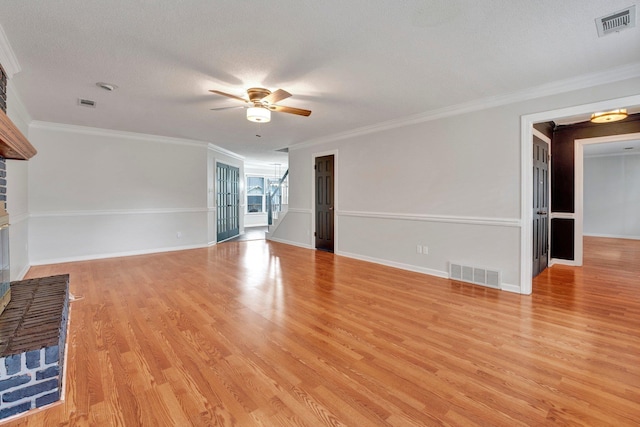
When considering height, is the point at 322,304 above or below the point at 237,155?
below

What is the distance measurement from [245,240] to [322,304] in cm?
533

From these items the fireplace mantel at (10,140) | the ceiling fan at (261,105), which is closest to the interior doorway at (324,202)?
the ceiling fan at (261,105)

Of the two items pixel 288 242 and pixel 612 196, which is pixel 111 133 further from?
pixel 612 196

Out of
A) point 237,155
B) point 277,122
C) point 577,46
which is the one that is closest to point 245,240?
point 237,155

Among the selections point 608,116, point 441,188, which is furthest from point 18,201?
point 608,116

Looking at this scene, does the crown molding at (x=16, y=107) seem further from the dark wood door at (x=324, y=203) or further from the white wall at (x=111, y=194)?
the dark wood door at (x=324, y=203)

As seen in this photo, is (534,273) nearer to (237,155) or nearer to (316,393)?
(316,393)

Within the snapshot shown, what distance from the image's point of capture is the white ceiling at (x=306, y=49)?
2088 mm

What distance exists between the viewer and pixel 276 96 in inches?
127

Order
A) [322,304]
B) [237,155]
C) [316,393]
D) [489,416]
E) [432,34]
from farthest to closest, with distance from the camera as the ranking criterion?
[237,155] < [322,304] < [432,34] < [316,393] < [489,416]

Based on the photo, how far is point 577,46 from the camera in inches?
102

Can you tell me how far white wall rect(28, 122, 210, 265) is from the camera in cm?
521

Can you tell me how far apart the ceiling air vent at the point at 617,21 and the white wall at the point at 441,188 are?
1121mm

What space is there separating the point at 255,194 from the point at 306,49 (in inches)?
391
